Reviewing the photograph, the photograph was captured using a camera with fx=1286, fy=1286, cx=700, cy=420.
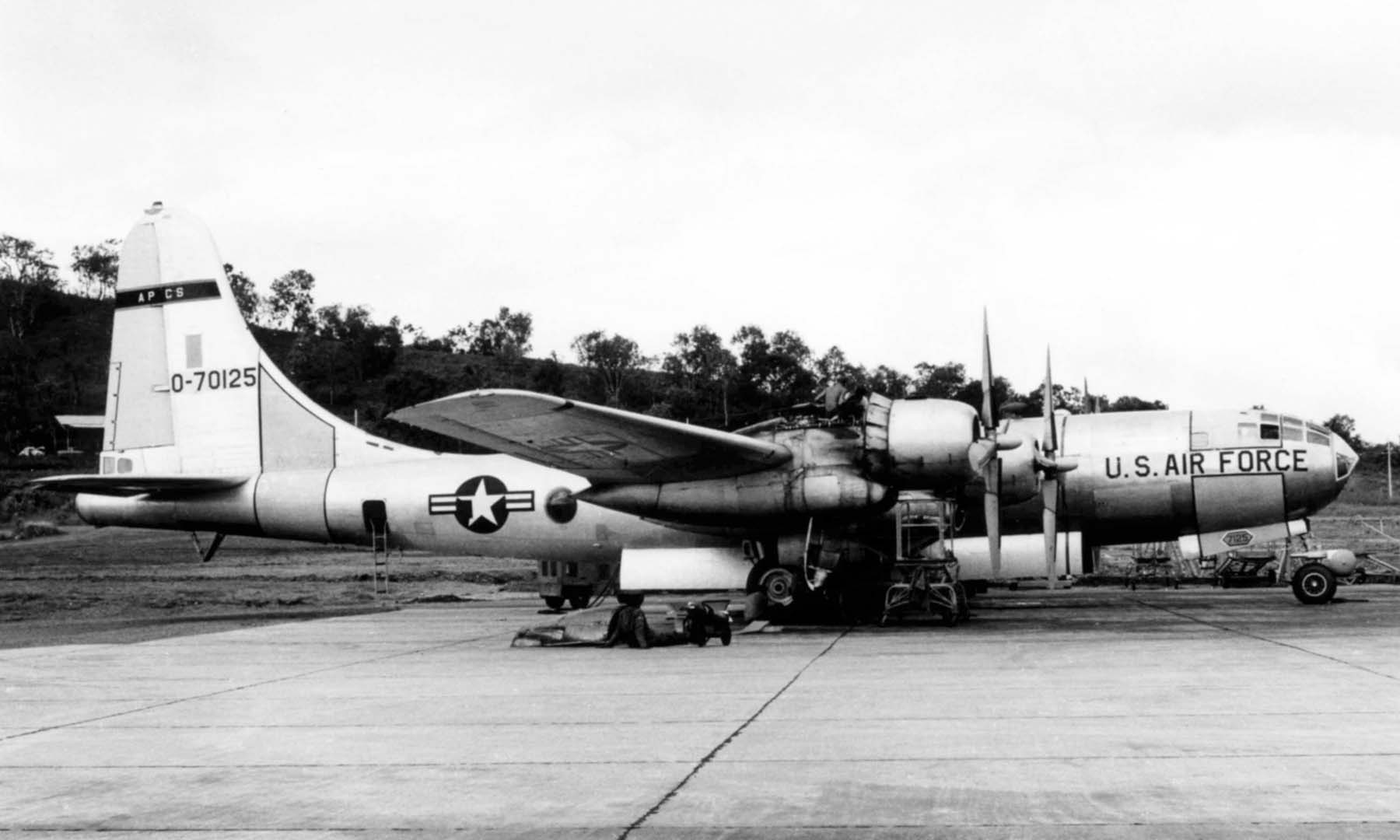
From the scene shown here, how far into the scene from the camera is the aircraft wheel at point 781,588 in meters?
19.4

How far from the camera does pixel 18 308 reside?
153 m

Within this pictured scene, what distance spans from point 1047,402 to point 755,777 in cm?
1418

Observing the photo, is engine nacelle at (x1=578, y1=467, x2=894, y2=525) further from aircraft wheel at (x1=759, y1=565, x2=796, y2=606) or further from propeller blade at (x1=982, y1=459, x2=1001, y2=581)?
propeller blade at (x1=982, y1=459, x2=1001, y2=581)

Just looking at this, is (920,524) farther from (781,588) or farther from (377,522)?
(377,522)

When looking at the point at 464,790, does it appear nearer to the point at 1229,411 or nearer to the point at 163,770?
the point at 163,770

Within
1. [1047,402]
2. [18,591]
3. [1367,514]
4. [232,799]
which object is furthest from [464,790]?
[1367,514]

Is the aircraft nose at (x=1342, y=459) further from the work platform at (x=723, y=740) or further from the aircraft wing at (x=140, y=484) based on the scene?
the aircraft wing at (x=140, y=484)

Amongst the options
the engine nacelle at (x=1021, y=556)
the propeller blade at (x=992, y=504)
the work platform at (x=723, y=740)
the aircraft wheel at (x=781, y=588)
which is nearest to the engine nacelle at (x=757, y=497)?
the aircraft wheel at (x=781, y=588)

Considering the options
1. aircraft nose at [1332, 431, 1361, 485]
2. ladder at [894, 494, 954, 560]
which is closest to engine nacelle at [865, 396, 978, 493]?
ladder at [894, 494, 954, 560]

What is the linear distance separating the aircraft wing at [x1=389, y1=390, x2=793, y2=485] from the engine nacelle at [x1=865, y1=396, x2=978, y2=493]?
145cm

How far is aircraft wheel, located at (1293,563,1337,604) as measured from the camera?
21.9 meters

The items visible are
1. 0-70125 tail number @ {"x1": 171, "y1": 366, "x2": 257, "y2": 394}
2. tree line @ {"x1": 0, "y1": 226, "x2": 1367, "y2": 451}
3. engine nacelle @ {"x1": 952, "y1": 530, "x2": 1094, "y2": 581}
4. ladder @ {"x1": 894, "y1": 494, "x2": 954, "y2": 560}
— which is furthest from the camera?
tree line @ {"x1": 0, "y1": 226, "x2": 1367, "y2": 451}

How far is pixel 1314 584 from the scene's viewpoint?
22.0 m

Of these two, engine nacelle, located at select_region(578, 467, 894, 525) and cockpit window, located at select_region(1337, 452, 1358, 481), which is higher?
cockpit window, located at select_region(1337, 452, 1358, 481)
